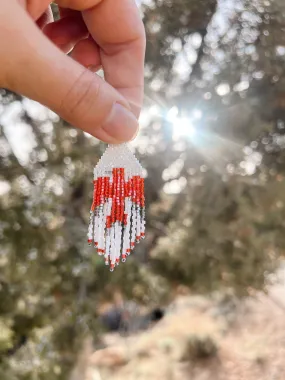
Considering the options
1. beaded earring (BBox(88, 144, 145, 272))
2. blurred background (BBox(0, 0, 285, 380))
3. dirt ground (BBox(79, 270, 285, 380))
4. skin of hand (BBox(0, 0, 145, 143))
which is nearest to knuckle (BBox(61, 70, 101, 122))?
skin of hand (BBox(0, 0, 145, 143))

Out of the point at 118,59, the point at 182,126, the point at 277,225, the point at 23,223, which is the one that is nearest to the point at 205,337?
the point at 277,225

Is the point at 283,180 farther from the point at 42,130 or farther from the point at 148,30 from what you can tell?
the point at 42,130

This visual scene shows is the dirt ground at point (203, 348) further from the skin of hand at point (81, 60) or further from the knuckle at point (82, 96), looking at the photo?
the knuckle at point (82, 96)

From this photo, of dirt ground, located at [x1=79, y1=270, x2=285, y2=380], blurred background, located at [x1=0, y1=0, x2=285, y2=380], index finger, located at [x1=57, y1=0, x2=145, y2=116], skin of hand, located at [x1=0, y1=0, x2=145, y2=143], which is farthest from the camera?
dirt ground, located at [x1=79, y1=270, x2=285, y2=380]

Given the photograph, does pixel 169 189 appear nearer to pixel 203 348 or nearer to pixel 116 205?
pixel 116 205

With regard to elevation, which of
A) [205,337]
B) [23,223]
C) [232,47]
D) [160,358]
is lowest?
[205,337]

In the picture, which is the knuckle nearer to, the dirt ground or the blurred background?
the blurred background
